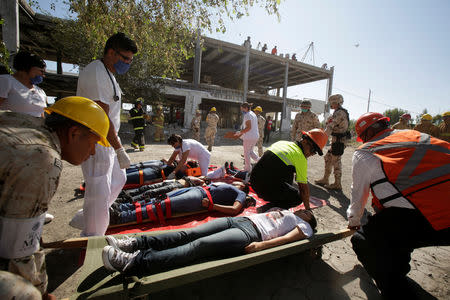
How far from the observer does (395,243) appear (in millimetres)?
1796

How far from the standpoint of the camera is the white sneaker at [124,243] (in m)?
1.58

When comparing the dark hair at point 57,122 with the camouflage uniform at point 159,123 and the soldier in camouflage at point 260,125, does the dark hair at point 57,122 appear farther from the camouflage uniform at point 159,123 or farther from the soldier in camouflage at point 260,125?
the camouflage uniform at point 159,123

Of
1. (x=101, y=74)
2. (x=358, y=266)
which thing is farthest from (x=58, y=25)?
(x=358, y=266)

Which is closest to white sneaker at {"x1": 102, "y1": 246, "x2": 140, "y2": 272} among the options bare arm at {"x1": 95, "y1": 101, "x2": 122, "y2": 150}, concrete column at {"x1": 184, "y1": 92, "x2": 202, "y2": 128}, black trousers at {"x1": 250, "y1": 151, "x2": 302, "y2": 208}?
bare arm at {"x1": 95, "y1": 101, "x2": 122, "y2": 150}

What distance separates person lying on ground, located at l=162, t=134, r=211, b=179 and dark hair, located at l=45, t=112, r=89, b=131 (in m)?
2.79

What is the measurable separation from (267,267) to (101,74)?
2.54m

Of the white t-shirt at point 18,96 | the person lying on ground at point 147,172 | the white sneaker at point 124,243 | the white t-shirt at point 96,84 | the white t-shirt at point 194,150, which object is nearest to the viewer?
A: the white sneaker at point 124,243

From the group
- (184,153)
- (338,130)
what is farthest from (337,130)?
(184,153)

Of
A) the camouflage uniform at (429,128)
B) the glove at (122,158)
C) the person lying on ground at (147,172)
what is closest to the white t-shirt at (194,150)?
the person lying on ground at (147,172)

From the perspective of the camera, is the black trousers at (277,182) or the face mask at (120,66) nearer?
the face mask at (120,66)

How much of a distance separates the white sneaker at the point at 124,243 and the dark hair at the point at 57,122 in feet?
3.29

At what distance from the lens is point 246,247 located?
5.89 ft

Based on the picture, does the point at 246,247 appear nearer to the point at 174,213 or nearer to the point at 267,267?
the point at 267,267

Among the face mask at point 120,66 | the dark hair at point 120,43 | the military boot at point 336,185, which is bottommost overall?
the military boot at point 336,185
